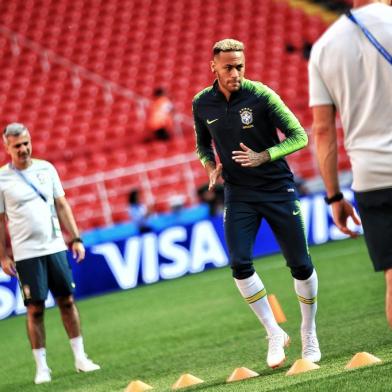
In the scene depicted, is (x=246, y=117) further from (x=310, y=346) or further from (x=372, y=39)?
(x=372, y=39)

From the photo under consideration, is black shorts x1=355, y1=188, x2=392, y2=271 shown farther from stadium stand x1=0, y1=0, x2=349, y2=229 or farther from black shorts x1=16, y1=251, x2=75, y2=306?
stadium stand x1=0, y1=0, x2=349, y2=229

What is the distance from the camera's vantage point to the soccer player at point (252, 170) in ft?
24.3

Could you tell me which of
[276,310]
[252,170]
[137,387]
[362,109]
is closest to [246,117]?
[252,170]

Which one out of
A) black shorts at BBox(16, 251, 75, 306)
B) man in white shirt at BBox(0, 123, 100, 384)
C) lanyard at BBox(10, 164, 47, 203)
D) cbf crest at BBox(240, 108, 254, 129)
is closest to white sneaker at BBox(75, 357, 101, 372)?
man in white shirt at BBox(0, 123, 100, 384)

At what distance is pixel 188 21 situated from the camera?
29688 millimetres

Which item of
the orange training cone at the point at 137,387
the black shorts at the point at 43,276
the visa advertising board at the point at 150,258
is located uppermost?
the black shorts at the point at 43,276

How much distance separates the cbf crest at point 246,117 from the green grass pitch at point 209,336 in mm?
1674

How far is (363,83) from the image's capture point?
500 cm

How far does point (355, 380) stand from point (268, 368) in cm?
191

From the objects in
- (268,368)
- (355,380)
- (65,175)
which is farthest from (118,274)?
(355,380)

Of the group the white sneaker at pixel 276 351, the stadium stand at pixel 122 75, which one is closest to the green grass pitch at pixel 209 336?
the white sneaker at pixel 276 351

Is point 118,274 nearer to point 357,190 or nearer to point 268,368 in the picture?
point 268,368

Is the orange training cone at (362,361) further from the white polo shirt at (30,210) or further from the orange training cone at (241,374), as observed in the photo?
the white polo shirt at (30,210)

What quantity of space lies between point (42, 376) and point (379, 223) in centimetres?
488
